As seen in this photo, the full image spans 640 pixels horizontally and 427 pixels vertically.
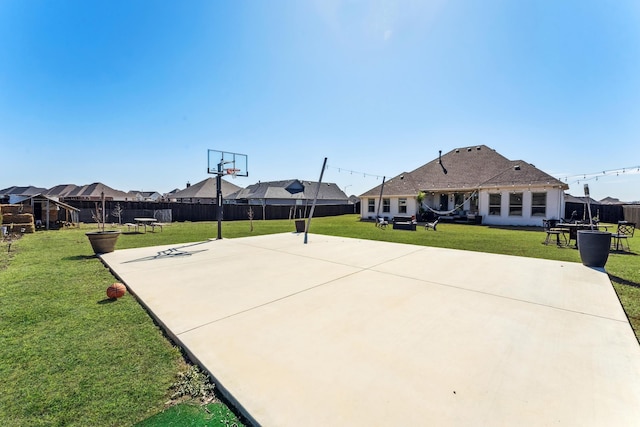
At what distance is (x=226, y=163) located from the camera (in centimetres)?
1267

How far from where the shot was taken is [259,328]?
9.95 ft

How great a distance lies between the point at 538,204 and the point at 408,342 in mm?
18069

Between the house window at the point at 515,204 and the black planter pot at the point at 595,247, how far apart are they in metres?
12.3

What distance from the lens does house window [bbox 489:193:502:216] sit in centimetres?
1738

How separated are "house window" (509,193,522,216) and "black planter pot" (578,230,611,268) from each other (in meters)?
12.3

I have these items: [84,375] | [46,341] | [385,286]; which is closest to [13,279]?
[46,341]

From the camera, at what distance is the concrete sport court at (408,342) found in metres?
1.80

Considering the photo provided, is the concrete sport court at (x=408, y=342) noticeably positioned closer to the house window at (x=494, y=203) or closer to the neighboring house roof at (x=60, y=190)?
the house window at (x=494, y=203)

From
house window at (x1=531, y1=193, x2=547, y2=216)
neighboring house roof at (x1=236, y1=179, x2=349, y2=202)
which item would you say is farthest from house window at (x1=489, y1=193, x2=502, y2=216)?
neighboring house roof at (x1=236, y1=179, x2=349, y2=202)

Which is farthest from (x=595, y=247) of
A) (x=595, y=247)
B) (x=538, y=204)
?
(x=538, y=204)

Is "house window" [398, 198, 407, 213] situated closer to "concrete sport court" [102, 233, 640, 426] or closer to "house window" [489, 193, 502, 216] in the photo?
"house window" [489, 193, 502, 216]

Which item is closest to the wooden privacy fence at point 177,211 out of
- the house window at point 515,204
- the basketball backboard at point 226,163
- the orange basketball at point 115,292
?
the basketball backboard at point 226,163

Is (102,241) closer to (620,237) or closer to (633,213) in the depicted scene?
(620,237)

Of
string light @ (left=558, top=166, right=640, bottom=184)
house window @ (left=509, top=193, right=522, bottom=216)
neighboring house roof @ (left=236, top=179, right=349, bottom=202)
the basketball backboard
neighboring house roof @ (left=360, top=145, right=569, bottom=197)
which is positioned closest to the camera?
string light @ (left=558, top=166, right=640, bottom=184)
